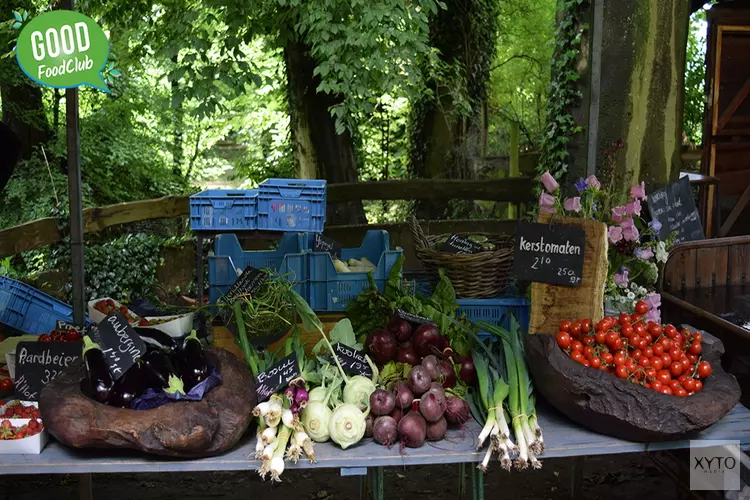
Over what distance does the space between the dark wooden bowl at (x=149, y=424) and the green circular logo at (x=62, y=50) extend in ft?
4.45

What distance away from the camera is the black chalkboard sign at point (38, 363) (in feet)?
11.2

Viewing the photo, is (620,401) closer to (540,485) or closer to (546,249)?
(546,249)

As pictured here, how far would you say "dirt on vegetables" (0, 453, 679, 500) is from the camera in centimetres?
456

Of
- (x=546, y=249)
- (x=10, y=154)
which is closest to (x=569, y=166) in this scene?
(x=546, y=249)

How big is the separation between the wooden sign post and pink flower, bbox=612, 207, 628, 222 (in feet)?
1.12

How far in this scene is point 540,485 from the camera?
15.2 feet

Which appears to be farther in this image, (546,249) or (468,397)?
(546,249)

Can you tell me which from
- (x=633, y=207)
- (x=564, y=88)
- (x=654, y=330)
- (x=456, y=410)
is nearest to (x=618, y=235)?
(x=633, y=207)

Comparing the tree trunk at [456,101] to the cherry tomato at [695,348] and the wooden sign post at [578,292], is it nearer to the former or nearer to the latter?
the wooden sign post at [578,292]

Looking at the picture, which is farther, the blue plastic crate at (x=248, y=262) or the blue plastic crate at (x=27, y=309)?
the blue plastic crate at (x=27, y=309)

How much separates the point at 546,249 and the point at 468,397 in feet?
2.58

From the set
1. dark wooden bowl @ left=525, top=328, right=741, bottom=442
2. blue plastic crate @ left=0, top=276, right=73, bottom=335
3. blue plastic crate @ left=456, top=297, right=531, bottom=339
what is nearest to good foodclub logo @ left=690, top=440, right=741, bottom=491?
dark wooden bowl @ left=525, top=328, right=741, bottom=442

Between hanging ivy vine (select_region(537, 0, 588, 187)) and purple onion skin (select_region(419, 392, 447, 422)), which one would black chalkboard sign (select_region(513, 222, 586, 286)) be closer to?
purple onion skin (select_region(419, 392, 447, 422))

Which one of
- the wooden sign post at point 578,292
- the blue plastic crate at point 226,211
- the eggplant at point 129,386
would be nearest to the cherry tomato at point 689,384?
the wooden sign post at point 578,292
